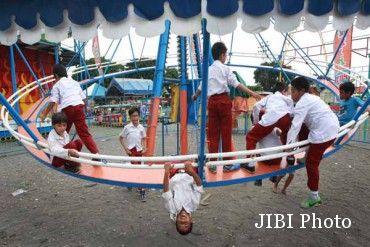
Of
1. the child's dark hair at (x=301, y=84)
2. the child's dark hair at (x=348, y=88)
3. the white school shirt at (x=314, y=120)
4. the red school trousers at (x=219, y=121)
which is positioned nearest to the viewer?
the white school shirt at (x=314, y=120)

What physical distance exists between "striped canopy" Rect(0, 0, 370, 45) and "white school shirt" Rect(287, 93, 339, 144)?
83 cm

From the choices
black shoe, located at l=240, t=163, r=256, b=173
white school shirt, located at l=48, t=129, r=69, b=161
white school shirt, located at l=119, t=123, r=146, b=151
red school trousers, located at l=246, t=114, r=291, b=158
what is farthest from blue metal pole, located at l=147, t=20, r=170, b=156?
black shoe, located at l=240, t=163, r=256, b=173

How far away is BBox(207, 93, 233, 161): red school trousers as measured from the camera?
123 inches

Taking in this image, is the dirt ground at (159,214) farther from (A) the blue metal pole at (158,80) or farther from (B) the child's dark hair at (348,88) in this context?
(B) the child's dark hair at (348,88)

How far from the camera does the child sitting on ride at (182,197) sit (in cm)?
270

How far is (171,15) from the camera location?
2039mm

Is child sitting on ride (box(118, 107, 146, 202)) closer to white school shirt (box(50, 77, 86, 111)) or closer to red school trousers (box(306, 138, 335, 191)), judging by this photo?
white school shirt (box(50, 77, 86, 111))

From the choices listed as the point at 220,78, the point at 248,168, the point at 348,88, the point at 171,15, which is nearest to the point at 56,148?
the point at 171,15

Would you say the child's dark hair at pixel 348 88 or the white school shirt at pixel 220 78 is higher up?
the white school shirt at pixel 220 78

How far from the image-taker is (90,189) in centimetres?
539

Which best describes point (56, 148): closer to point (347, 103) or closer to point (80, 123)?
point (80, 123)

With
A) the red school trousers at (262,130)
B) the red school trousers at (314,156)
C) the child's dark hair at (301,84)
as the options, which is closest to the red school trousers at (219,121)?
the red school trousers at (262,130)

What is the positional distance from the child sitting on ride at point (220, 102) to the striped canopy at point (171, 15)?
37.8 inches

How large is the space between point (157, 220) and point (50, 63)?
11.0 m
